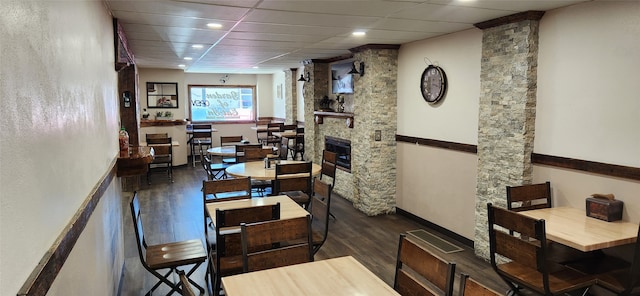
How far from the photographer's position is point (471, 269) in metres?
3.79

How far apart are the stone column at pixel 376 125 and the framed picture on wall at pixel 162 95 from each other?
18.4 feet

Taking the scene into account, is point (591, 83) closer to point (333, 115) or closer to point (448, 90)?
point (448, 90)

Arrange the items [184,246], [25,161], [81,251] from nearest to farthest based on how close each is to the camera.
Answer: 1. [25,161]
2. [81,251]
3. [184,246]

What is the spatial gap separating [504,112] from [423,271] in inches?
90.8

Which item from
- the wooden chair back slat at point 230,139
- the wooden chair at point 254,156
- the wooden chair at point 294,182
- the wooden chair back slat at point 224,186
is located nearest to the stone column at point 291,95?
the wooden chair back slat at point 230,139

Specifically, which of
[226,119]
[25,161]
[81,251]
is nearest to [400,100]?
[81,251]

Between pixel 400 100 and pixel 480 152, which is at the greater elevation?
pixel 400 100

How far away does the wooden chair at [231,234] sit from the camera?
246 centimetres

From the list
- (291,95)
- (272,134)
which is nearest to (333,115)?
(291,95)

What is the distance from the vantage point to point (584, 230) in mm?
2646

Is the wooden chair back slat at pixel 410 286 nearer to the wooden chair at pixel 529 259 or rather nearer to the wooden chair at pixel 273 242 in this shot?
the wooden chair at pixel 273 242

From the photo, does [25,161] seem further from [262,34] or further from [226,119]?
[226,119]

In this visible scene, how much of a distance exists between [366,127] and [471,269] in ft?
7.58

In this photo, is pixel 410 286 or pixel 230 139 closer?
pixel 410 286
